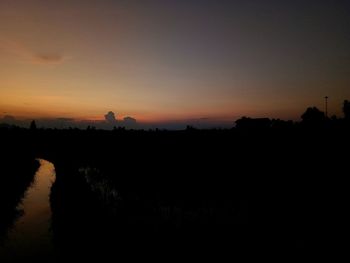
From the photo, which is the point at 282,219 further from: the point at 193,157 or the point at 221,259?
the point at 193,157

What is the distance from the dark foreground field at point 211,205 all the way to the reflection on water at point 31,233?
Answer: 22.1 inches

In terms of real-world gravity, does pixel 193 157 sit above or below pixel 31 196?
above

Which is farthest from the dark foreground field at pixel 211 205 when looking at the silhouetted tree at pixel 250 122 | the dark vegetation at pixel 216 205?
the silhouetted tree at pixel 250 122

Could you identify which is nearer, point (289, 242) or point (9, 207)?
point (289, 242)

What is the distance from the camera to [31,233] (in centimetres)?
1831

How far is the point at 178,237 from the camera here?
1418 centimetres

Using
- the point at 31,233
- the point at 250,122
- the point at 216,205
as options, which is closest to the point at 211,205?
the point at 216,205

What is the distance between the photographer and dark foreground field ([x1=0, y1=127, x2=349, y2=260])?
13312 millimetres

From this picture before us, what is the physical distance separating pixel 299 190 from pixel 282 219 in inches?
255

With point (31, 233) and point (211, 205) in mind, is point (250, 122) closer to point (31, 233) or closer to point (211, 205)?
point (211, 205)

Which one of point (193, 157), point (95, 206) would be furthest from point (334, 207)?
point (193, 157)

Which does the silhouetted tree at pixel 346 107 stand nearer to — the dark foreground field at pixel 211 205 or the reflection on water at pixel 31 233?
the dark foreground field at pixel 211 205

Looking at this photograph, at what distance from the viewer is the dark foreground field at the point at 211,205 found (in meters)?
13.3

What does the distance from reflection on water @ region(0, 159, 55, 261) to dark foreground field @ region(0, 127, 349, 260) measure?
56cm
